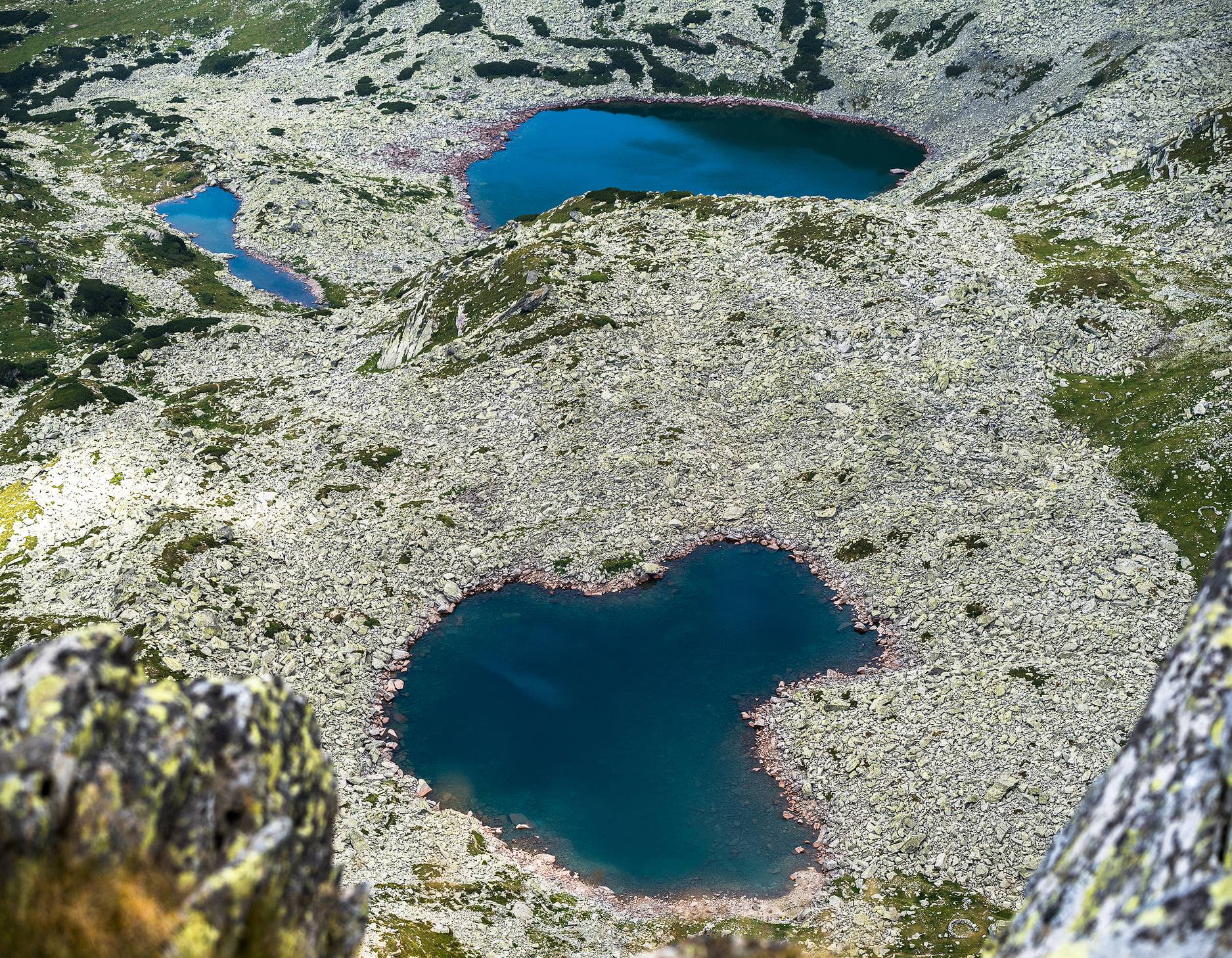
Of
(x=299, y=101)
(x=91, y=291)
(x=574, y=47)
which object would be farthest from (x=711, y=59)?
(x=91, y=291)

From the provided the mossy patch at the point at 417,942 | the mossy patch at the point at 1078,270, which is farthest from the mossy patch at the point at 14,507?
the mossy patch at the point at 1078,270

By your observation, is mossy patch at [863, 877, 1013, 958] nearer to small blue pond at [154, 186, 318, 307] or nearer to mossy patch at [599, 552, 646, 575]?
mossy patch at [599, 552, 646, 575]

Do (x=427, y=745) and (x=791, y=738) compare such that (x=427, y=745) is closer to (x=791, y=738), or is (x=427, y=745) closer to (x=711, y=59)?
(x=791, y=738)

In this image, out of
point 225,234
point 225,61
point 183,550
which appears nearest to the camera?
point 183,550

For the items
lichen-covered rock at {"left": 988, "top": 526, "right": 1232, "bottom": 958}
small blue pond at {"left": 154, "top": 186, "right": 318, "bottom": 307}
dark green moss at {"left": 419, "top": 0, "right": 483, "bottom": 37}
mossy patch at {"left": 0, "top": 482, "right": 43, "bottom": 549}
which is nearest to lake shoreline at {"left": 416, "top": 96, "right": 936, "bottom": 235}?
small blue pond at {"left": 154, "top": 186, "right": 318, "bottom": 307}

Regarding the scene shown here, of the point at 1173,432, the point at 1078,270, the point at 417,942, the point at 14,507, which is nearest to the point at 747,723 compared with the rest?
the point at 417,942

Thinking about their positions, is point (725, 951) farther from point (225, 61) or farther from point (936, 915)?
point (225, 61)
